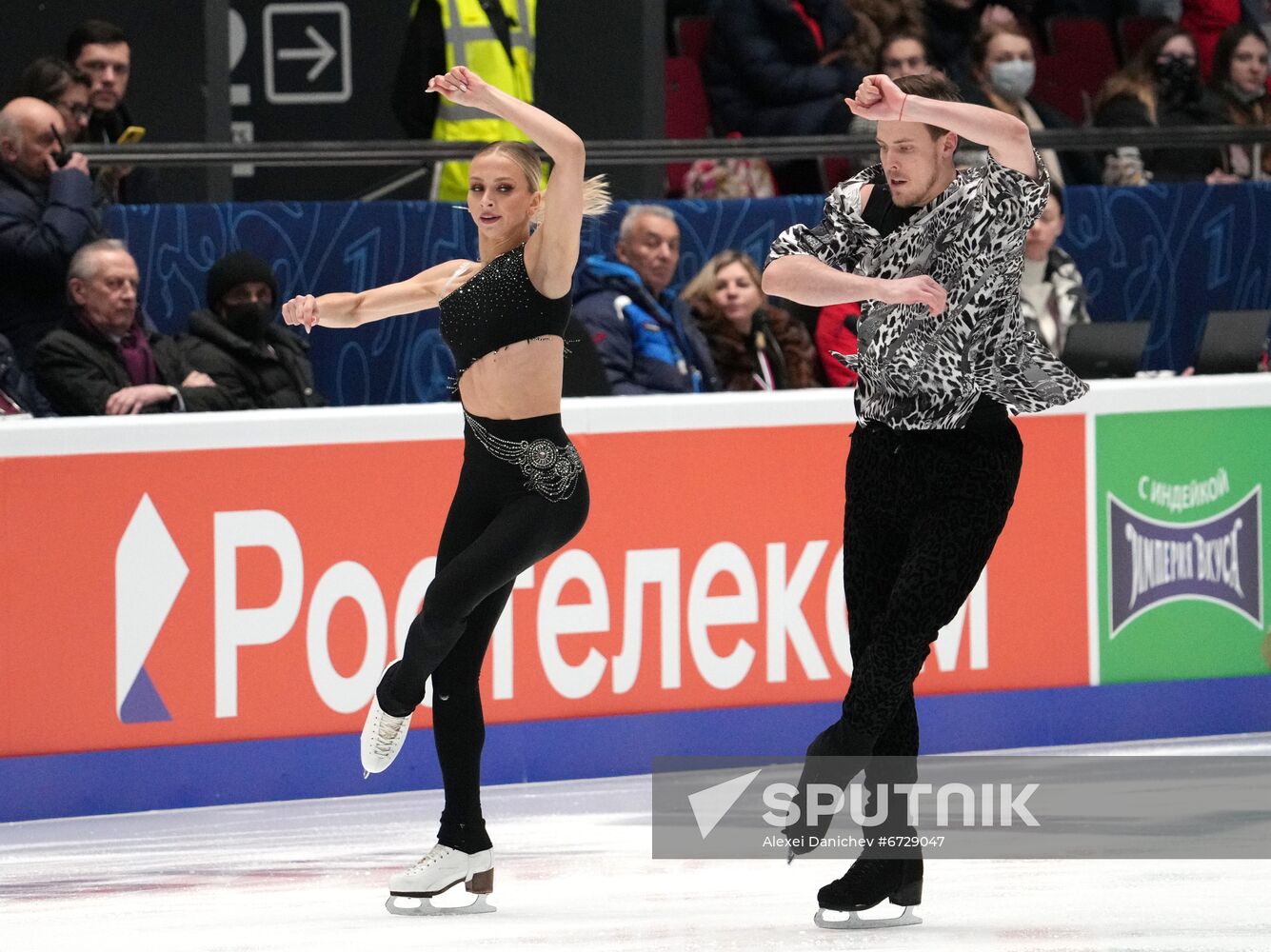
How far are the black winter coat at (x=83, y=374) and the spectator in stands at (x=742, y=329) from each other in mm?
1758

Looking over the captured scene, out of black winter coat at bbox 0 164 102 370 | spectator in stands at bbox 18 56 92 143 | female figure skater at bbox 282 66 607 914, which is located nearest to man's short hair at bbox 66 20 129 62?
spectator in stands at bbox 18 56 92 143

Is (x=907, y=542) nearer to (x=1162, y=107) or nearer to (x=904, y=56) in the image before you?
(x=904, y=56)

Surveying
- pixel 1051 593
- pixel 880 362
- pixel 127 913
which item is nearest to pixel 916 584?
pixel 880 362

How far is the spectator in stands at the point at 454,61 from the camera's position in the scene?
8.41m

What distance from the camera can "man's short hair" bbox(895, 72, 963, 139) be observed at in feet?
15.1

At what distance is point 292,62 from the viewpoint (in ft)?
34.4

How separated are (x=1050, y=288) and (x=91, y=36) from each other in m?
3.34

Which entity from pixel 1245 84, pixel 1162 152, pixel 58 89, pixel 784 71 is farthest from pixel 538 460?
pixel 1245 84

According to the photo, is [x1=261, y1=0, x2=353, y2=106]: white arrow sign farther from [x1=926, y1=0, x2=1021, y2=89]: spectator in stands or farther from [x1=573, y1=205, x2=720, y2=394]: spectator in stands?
[x1=573, y1=205, x2=720, y2=394]: spectator in stands

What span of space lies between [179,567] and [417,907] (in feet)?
5.50

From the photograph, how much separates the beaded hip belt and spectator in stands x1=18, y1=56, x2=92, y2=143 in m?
3.07

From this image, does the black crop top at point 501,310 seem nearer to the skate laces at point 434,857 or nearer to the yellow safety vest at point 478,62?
the skate laces at point 434,857

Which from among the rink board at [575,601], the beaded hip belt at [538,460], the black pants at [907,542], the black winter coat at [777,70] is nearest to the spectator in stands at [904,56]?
the black winter coat at [777,70]

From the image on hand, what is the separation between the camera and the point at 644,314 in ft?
24.8
